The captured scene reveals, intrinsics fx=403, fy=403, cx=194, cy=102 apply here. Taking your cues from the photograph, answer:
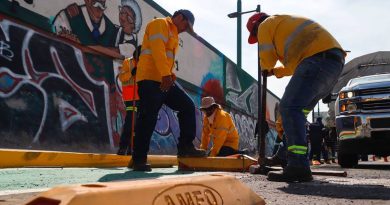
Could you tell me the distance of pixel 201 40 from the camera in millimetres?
16234

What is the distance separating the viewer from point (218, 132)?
633 cm

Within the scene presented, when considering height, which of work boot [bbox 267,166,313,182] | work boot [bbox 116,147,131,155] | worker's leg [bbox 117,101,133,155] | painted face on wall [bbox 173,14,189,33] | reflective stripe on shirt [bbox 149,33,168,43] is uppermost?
painted face on wall [bbox 173,14,189,33]

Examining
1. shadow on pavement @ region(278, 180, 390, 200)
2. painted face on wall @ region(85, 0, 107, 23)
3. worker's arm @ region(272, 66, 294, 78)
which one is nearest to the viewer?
shadow on pavement @ region(278, 180, 390, 200)

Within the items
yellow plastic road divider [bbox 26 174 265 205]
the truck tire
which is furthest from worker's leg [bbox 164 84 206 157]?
the truck tire

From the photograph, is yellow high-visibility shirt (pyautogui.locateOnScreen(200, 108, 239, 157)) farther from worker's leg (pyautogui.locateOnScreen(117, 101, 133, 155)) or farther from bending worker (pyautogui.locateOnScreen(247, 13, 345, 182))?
bending worker (pyautogui.locateOnScreen(247, 13, 345, 182))

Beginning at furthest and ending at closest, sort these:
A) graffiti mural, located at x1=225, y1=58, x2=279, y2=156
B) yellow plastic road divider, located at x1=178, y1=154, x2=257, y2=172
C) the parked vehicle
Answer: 1. graffiti mural, located at x1=225, y1=58, x2=279, y2=156
2. the parked vehicle
3. yellow plastic road divider, located at x1=178, y1=154, x2=257, y2=172

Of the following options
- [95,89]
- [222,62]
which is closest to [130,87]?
[95,89]

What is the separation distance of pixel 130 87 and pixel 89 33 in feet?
9.38

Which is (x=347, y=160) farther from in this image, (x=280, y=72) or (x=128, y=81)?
(x=128, y=81)

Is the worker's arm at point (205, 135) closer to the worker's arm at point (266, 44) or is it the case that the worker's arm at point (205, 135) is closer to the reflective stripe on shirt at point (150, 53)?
the reflective stripe on shirt at point (150, 53)

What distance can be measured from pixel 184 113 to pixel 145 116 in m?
0.65

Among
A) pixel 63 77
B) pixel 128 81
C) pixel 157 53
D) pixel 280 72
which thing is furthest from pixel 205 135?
pixel 63 77

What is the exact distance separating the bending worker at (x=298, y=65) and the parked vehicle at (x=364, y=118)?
9.58 feet

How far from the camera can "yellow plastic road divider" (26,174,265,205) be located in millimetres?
1081
